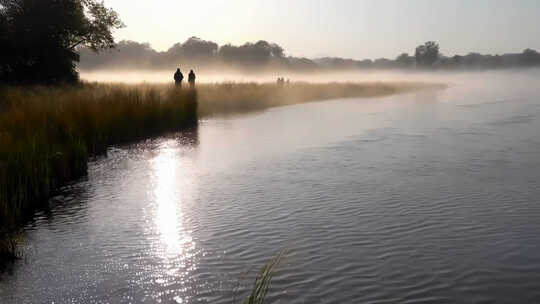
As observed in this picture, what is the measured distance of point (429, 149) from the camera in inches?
631

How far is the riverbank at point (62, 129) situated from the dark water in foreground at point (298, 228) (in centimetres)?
59

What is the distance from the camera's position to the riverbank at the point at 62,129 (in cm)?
905

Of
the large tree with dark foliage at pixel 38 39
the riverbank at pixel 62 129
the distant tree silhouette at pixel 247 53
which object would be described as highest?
the distant tree silhouette at pixel 247 53

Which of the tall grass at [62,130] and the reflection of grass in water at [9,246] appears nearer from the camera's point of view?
the reflection of grass in water at [9,246]

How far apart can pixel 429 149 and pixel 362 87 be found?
38.9m

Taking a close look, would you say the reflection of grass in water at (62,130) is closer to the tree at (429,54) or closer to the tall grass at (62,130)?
the tall grass at (62,130)

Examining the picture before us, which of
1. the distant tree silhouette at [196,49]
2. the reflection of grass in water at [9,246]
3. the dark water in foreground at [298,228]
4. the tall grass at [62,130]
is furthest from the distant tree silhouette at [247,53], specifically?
the reflection of grass in water at [9,246]

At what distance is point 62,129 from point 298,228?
8569 millimetres

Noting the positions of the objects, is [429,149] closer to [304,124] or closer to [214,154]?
[214,154]

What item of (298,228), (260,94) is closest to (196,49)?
(260,94)

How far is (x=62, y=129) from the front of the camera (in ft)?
45.5

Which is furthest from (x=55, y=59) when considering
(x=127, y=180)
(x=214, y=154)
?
(x=127, y=180)

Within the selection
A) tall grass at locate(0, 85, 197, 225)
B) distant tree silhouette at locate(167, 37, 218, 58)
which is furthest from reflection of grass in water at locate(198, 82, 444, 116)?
distant tree silhouette at locate(167, 37, 218, 58)

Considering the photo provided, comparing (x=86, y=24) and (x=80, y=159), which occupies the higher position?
(x=86, y=24)
